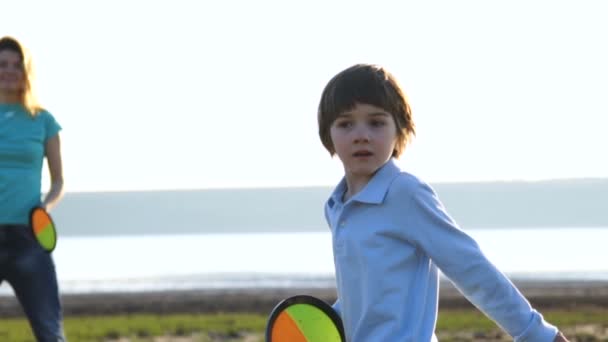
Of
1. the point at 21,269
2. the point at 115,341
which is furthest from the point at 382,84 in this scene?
the point at 115,341

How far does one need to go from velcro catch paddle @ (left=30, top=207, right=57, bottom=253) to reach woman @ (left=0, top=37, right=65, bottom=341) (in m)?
0.03

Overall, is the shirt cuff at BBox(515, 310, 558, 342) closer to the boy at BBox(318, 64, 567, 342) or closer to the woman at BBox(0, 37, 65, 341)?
the boy at BBox(318, 64, 567, 342)

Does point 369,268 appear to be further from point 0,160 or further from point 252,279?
point 252,279

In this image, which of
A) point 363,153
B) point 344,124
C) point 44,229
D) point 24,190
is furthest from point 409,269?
point 24,190

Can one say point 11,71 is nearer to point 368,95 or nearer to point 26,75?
point 26,75

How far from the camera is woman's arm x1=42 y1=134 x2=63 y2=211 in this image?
6.92 metres

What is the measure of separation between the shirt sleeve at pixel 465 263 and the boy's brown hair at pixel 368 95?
8.6 inches

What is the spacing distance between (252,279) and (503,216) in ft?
510

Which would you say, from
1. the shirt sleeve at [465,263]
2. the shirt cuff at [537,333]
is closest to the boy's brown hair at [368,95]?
the shirt sleeve at [465,263]

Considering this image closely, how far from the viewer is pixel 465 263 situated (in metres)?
4.04

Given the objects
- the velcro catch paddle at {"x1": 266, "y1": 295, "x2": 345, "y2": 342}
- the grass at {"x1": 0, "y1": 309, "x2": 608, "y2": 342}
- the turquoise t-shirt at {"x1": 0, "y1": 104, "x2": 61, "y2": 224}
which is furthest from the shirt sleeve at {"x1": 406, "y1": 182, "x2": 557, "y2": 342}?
the grass at {"x1": 0, "y1": 309, "x2": 608, "y2": 342}

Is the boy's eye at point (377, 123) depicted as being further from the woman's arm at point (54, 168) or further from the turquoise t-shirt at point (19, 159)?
the woman's arm at point (54, 168)

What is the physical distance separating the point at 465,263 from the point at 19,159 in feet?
10.9

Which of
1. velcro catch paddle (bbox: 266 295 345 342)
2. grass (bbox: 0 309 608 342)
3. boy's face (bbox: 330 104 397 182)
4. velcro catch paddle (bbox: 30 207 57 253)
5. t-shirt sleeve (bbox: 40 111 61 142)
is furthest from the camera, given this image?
grass (bbox: 0 309 608 342)
